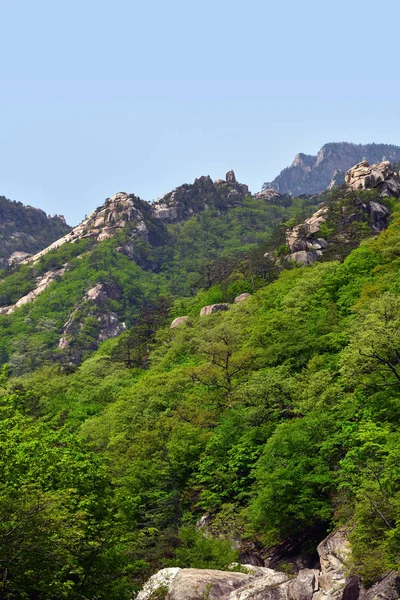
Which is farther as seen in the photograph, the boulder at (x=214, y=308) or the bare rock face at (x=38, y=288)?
the bare rock face at (x=38, y=288)

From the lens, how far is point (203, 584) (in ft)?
70.1

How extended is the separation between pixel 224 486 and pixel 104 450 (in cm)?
1388

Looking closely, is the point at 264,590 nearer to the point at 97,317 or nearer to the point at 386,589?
the point at 386,589

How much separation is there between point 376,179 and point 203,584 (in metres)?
100

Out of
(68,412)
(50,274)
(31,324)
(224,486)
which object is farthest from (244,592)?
(50,274)

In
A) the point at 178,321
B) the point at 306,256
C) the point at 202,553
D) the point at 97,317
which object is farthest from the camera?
the point at 97,317

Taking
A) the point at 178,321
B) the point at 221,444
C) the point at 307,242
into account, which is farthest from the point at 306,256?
the point at 221,444

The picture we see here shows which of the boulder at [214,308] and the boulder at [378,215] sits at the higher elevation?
the boulder at [378,215]

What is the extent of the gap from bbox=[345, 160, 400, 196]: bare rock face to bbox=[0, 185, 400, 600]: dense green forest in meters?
31.3

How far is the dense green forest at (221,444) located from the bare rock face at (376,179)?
31.3 meters

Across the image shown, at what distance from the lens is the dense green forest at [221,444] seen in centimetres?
1925

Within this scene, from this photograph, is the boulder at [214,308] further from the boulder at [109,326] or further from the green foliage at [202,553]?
the boulder at [109,326]

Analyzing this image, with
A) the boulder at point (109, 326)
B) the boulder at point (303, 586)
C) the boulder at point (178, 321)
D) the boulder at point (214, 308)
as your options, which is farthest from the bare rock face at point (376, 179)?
the boulder at point (303, 586)

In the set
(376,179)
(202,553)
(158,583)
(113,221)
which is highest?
(113,221)
